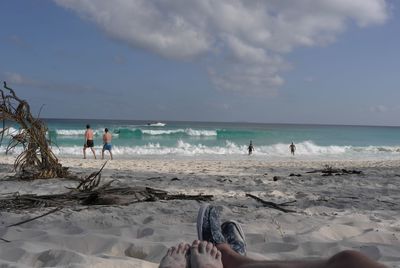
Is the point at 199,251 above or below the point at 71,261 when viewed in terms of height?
above

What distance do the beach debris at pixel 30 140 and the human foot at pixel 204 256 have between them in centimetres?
493

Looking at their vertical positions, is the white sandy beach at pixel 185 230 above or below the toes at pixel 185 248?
below

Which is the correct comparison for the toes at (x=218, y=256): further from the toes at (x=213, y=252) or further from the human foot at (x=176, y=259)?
the human foot at (x=176, y=259)

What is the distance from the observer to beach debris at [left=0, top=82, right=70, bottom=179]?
20.8 ft

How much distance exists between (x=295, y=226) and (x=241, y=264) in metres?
1.70

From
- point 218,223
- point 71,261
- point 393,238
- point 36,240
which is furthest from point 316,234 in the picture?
point 36,240

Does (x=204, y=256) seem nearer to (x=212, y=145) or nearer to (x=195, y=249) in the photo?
(x=195, y=249)

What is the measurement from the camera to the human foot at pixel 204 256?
2.14m

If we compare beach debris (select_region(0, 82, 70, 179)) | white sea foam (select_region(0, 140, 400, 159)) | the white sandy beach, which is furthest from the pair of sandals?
white sea foam (select_region(0, 140, 400, 159))

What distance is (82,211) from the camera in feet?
13.2

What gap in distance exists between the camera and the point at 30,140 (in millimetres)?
6668

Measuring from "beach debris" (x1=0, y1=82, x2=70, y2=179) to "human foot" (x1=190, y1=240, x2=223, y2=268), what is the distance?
4.93 metres

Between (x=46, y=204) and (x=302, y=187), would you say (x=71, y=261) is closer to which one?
(x=46, y=204)

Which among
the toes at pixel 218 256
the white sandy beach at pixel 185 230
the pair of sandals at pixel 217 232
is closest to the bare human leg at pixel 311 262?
the toes at pixel 218 256
